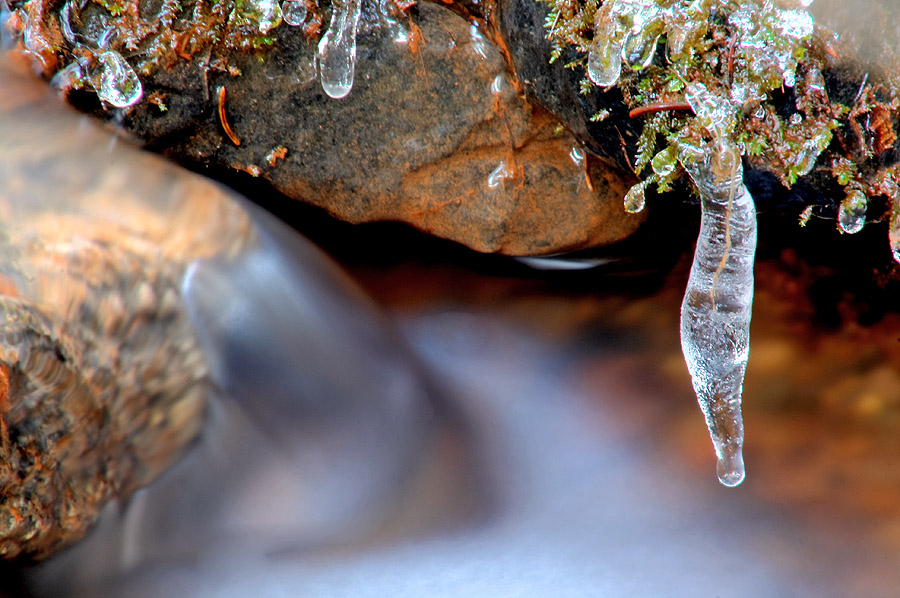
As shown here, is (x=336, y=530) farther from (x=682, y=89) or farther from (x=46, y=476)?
(x=682, y=89)

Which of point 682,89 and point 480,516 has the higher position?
point 682,89

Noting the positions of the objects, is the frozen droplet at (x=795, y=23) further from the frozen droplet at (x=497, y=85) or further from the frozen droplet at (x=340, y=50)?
the frozen droplet at (x=340, y=50)

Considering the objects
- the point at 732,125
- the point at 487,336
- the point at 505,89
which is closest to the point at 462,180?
the point at 505,89

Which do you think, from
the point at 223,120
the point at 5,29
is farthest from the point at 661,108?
the point at 5,29

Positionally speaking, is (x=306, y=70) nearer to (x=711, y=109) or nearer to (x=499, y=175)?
(x=499, y=175)

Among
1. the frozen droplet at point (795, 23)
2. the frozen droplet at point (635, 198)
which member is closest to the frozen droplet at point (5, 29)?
the frozen droplet at point (635, 198)
